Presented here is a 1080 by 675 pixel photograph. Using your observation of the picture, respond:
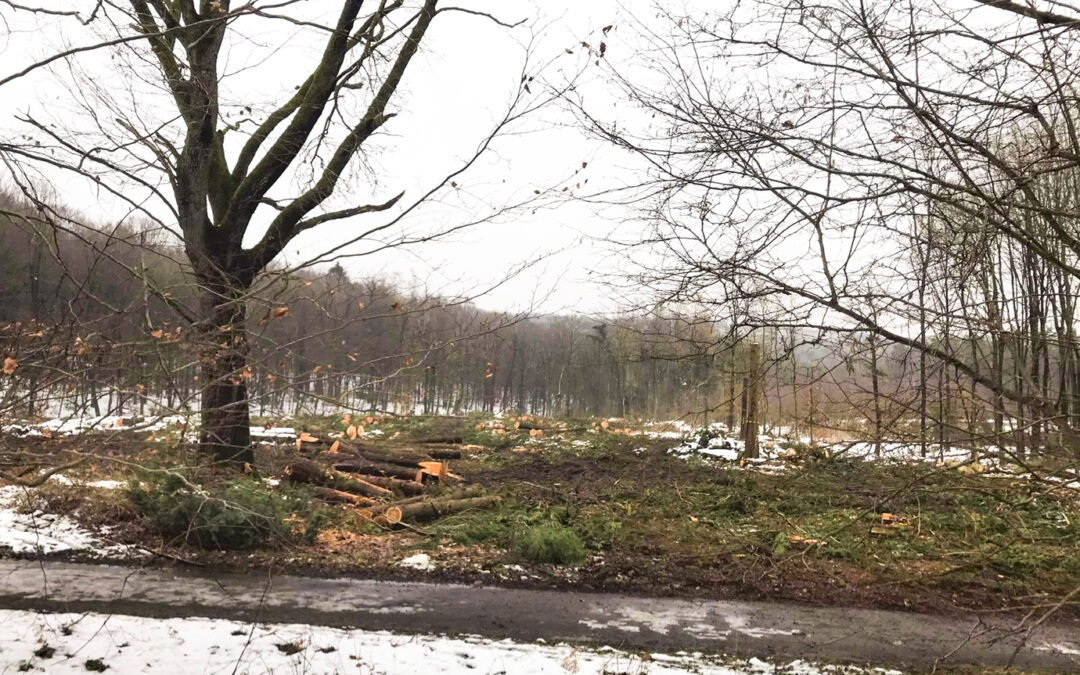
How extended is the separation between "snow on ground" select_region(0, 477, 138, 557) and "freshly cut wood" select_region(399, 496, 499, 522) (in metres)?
2.99

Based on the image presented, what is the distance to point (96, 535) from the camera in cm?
717

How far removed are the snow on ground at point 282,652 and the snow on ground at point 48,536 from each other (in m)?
1.67

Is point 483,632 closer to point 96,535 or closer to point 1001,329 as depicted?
point 1001,329

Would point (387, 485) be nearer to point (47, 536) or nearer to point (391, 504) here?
point (391, 504)

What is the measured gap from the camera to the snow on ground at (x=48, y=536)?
22.0 ft

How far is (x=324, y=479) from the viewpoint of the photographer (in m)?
9.59

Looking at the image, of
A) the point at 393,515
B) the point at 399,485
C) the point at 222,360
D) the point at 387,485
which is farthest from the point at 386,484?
the point at 222,360

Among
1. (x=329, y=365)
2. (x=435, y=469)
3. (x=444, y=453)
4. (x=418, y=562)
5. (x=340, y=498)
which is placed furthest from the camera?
(x=444, y=453)

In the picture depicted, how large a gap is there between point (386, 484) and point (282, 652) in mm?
5558

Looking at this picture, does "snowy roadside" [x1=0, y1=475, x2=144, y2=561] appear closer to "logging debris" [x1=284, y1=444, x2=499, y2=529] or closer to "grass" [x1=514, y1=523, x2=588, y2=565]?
"logging debris" [x1=284, y1=444, x2=499, y2=529]

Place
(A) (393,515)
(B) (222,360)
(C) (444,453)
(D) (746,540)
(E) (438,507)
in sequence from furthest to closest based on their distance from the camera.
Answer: (C) (444,453), (E) (438,507), (A) (393,515), (D) (746,540), (B) (222,360)

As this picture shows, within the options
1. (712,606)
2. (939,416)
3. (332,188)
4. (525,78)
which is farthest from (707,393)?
(332,188)

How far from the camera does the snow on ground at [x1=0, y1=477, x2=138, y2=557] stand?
6695 mm

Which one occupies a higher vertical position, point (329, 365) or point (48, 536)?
point (329, 365)
